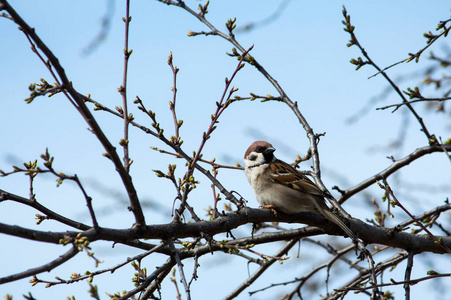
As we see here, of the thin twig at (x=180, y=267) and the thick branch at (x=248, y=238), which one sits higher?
the thick branch at (x=248, y=238)

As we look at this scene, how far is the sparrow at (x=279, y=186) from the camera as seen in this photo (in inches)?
168

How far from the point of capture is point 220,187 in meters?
3.50

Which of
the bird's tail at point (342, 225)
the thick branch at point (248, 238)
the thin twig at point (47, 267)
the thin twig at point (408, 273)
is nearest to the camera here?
the thin twig at point (47, 267)

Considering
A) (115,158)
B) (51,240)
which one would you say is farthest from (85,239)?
(115,158)

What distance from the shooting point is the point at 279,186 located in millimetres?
4418

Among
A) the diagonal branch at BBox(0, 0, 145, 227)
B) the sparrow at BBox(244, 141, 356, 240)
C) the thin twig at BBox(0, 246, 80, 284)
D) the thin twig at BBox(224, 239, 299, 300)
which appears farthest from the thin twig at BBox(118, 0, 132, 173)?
the thin twig at BBox(224, 239, 299, 300)

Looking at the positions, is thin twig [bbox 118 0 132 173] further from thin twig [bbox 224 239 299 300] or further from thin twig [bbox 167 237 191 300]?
thin twig [bbox 224 239 299 300]

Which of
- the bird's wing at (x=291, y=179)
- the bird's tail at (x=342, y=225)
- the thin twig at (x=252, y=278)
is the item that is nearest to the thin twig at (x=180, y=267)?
the bird's tail at (x=342, y=225)

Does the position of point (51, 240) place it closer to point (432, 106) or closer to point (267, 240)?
point (267, 240)

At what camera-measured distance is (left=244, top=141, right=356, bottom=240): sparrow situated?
4.26 meters

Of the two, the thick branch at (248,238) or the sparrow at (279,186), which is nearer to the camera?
the thick branch at (248,238)

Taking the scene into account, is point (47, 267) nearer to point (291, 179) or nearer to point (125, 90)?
point (125, 90)

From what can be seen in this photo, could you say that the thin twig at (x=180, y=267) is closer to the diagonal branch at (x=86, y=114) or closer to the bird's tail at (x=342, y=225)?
the diagonal branch at (x=86, y=114)

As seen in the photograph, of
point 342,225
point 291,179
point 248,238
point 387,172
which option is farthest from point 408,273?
point 291,179
